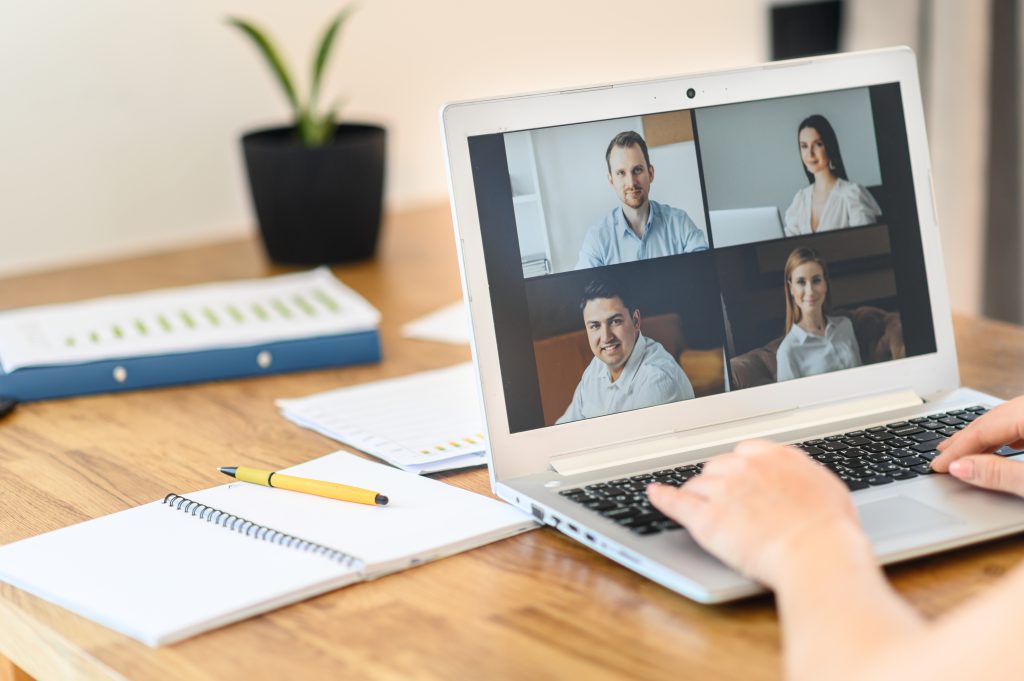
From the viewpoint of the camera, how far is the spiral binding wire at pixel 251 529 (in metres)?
0.71

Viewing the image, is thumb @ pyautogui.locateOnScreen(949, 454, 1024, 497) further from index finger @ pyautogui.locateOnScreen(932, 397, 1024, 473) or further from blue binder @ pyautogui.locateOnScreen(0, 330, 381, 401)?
blue binder @ pyautogui.locateOnScreen(0, 330, 381, 401)

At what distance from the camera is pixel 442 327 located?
1.30m

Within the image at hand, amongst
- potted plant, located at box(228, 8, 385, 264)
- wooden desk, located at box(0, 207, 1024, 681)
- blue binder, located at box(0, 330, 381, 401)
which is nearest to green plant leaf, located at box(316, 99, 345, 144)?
potted plant, located at box(228, 8, 385, 264)

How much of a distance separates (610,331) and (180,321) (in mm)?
591

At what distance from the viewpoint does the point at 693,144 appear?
2.83 feet

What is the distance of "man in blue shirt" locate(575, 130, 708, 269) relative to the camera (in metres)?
0.83

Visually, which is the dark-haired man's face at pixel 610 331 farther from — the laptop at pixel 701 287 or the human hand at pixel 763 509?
the human hand at pixel 763 509

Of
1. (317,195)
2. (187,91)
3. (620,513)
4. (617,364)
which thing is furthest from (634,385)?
(187,91)

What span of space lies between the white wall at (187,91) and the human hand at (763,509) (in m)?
1.25

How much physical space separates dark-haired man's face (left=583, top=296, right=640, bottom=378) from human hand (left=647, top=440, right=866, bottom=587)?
5.8 inches

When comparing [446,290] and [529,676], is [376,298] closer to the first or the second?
[446,290]

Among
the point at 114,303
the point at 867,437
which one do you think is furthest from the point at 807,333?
the point at 114,303

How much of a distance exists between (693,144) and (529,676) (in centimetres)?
44

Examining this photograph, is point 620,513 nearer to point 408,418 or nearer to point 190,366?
point 408,418
